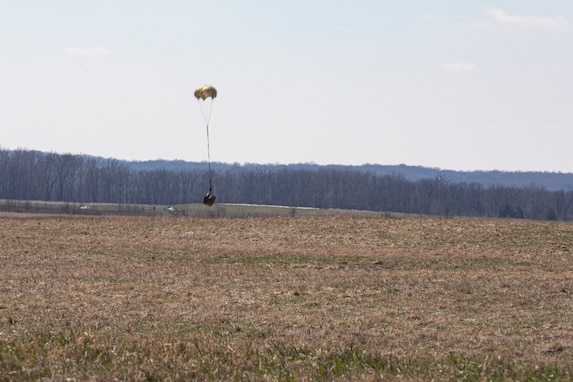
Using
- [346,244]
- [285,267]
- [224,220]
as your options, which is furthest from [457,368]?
[224,220]

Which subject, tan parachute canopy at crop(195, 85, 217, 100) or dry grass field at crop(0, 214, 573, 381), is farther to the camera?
tan parachute canopy at crop(195, 85, 217, 100)

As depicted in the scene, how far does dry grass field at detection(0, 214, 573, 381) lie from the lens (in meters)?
9.85

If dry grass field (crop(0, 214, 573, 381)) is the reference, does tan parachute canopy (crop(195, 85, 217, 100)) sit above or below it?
above

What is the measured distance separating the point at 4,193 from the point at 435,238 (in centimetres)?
17027

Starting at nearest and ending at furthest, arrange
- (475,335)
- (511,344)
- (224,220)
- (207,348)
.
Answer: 1. (207,348)
2. (511,344)
3. (475,335)
4. (224,220)

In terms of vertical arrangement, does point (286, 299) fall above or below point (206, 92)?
below

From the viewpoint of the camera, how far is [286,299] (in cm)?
2111

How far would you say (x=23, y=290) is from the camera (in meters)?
22.1

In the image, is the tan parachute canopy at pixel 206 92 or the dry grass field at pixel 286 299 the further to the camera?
the tan parachute canopy at pixel 206 92

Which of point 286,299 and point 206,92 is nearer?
point 286,299

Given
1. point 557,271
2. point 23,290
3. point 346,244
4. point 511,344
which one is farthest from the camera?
point 346,244

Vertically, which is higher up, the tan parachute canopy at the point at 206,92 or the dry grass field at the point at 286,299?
the tan parachute canopy at the point at 206,92

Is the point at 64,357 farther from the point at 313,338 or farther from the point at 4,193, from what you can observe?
the point at 4,193

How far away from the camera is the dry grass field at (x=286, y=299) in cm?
985
